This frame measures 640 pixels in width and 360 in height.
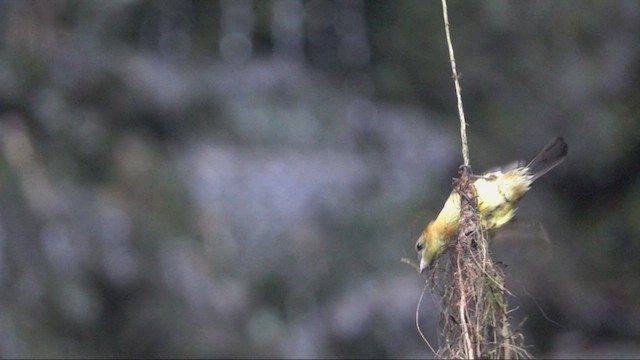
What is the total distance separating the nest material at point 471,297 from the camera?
2922mm

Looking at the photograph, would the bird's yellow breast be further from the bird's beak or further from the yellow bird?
the bird's beak

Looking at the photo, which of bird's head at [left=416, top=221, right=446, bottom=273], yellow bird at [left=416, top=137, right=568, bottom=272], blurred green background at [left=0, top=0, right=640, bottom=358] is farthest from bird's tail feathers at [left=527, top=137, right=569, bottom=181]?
blurred green background at [left=0, top=0, right=640, bottom=358]

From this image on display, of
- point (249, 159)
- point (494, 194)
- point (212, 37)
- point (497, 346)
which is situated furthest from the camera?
point (212, 37)

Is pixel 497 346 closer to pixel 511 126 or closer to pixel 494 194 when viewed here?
pixel 494 194

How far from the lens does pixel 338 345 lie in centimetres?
741

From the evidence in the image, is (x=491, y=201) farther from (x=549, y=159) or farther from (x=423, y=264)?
(x=549, y=159)

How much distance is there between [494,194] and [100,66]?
14.6 feet

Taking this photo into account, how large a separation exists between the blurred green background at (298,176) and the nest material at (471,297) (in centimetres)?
406

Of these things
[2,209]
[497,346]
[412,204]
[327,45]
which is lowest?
[497,346]

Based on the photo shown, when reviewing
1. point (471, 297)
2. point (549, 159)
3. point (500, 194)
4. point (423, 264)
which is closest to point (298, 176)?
point (549, 159)

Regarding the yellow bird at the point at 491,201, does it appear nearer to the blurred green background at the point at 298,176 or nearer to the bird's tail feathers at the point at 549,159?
the bird's tail feathers at the point at 549,159

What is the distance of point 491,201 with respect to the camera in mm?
3791

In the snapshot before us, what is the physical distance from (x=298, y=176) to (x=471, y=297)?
4963 millimetres

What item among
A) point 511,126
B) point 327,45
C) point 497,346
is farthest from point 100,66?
point 497,346
